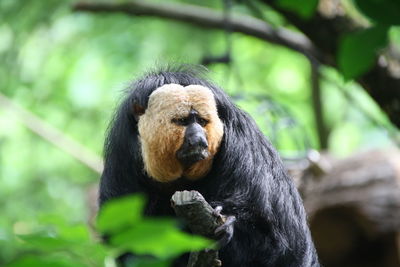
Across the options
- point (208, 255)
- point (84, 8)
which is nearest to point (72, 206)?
point (84, 8)

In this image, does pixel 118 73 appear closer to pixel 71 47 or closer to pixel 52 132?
pixel 71 47

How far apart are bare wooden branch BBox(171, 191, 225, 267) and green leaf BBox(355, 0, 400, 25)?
2.83 feet

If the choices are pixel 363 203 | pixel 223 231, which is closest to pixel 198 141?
pixel 223 231

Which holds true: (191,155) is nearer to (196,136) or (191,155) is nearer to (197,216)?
(196,136)

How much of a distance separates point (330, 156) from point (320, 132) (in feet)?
2.70

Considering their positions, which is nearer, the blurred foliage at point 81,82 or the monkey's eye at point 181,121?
the monkey's eye at point 181,121

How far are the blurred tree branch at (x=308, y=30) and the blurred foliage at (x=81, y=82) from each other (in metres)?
0.21

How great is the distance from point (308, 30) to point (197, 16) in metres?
1.50

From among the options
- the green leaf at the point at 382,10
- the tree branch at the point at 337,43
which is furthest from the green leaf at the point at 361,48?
the tree branch at the point at 337,43

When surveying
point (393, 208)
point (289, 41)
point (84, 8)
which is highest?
point (84, 8)

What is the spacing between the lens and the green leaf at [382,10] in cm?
142

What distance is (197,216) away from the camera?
215cm

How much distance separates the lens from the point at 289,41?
532 cm

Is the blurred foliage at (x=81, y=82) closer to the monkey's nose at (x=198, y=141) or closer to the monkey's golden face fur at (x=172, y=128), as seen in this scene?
the monkey's golden face fur at (x=172, y=128)
